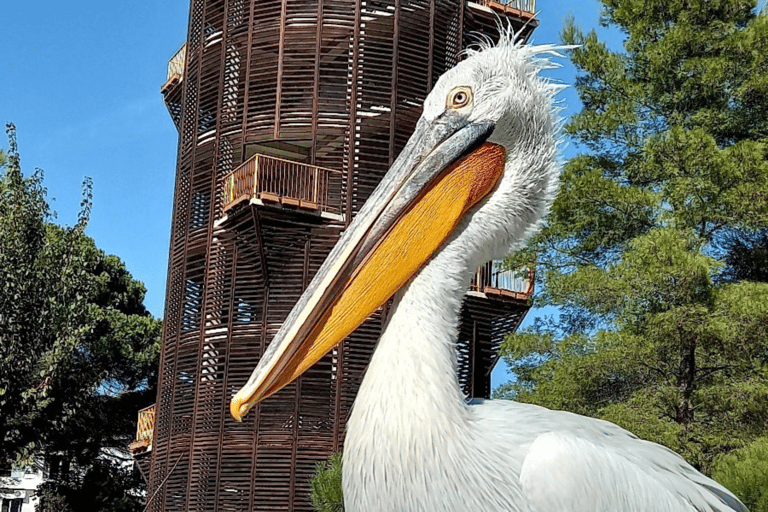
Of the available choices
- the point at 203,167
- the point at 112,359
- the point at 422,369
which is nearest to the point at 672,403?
the point at 422,369

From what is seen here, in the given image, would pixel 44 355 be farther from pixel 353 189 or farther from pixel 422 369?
pixel 422 369

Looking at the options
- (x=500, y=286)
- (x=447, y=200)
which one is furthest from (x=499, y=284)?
(x=447, y=200)

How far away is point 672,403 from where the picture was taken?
40.7ft

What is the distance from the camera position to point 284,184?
20047mm

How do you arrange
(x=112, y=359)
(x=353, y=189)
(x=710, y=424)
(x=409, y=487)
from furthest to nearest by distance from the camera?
(x=112, y=359) < (x=353, y=189) < (x=710, y=424) < (x=409, y=487)

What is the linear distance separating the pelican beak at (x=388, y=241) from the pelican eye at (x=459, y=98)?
60 mm

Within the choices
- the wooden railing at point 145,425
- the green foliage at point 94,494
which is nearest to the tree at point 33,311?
the wooden railing at point 145,425

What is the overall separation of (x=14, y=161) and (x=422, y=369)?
19704mm

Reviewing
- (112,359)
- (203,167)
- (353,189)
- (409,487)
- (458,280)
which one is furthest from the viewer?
(112,359)

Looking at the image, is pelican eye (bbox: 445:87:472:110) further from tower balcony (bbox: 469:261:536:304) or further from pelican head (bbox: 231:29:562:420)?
tower balcony (bbox: 469:261:536:304)

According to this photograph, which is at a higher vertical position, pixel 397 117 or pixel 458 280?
pixel 397 117

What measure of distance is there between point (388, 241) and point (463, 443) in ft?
2.62

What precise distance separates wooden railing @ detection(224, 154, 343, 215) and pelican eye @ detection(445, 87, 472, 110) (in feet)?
49.8

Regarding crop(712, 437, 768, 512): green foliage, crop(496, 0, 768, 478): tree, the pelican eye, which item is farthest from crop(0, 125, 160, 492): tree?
the pelican eye
